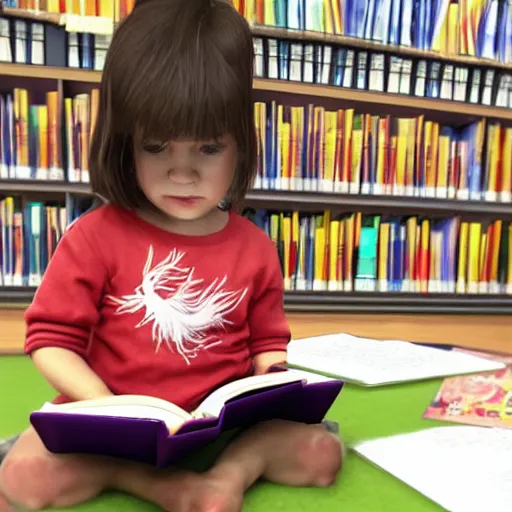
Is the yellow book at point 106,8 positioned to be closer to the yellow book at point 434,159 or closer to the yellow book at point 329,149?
the yellow book at point 329,149

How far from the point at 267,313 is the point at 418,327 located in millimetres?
1460

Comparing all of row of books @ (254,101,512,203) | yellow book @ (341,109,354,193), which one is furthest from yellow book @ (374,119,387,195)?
yellow book @ (341,109,354,193)

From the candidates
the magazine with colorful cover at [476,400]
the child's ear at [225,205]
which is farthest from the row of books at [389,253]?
the child's ear at [225,205]

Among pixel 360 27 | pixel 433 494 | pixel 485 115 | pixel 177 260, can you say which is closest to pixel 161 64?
pixel 177 260

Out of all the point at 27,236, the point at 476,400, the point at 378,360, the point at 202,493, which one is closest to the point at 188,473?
the point at 202,493

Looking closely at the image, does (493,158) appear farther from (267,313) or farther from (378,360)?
(267,313)

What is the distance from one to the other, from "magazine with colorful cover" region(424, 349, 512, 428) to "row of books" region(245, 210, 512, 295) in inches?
42.9

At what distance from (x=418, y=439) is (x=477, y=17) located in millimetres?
1867

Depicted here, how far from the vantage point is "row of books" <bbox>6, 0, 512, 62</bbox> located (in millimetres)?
1929

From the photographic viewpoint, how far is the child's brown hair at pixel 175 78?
1.88 feet

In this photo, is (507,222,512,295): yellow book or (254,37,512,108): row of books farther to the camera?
(507,222,512,295): yellow book

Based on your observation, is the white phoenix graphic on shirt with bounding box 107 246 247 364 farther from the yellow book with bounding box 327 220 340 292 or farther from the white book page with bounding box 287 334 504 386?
the yellow book with bounding box 327 220 340 292

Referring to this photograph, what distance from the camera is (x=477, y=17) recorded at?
2.07 meters

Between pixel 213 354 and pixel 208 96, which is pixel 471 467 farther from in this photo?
pixel 208 96
